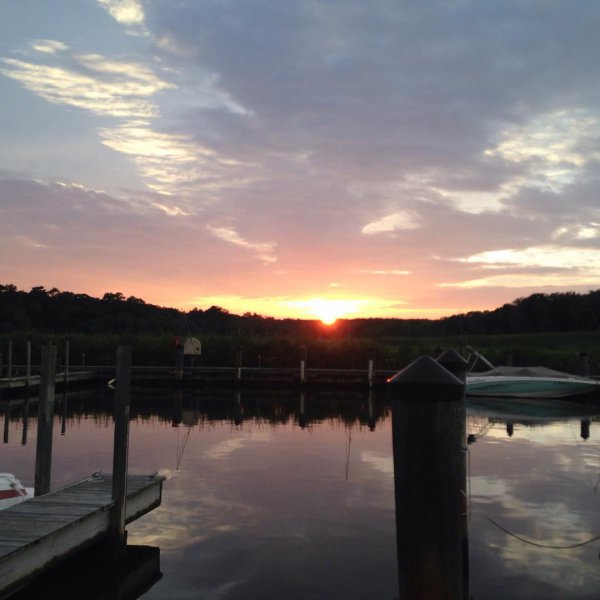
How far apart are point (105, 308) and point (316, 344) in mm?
37187

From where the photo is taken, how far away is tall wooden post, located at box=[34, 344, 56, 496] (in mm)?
8928

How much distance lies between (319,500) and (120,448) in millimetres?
3959

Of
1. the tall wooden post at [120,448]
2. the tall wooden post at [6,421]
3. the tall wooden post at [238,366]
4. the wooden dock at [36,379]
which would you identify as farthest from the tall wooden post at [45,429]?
the tall wooden post at [238,366]

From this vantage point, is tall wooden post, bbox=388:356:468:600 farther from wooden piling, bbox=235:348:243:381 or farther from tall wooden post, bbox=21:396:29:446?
wooden piling, bbox=235:348:243:381

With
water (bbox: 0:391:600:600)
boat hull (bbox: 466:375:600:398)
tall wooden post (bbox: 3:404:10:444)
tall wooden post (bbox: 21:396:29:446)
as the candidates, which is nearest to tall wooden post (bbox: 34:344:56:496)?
water (bbox: 0:391:600:600)

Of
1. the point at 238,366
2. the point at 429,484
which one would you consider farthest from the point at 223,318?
→ the point at 429,484

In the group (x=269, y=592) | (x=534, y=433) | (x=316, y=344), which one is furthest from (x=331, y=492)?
(x=316, y=344)

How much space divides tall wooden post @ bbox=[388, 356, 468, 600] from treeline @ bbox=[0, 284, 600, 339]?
53013mm

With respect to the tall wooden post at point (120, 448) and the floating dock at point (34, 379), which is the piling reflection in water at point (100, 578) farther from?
the floating dock at point (34, 379)

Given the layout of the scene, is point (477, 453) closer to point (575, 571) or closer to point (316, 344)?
point (575, 571)

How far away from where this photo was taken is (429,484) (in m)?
4.14

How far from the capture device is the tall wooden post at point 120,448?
25.8ft

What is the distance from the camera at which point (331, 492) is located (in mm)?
11125

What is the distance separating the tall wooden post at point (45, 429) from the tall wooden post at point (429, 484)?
6200 mm
